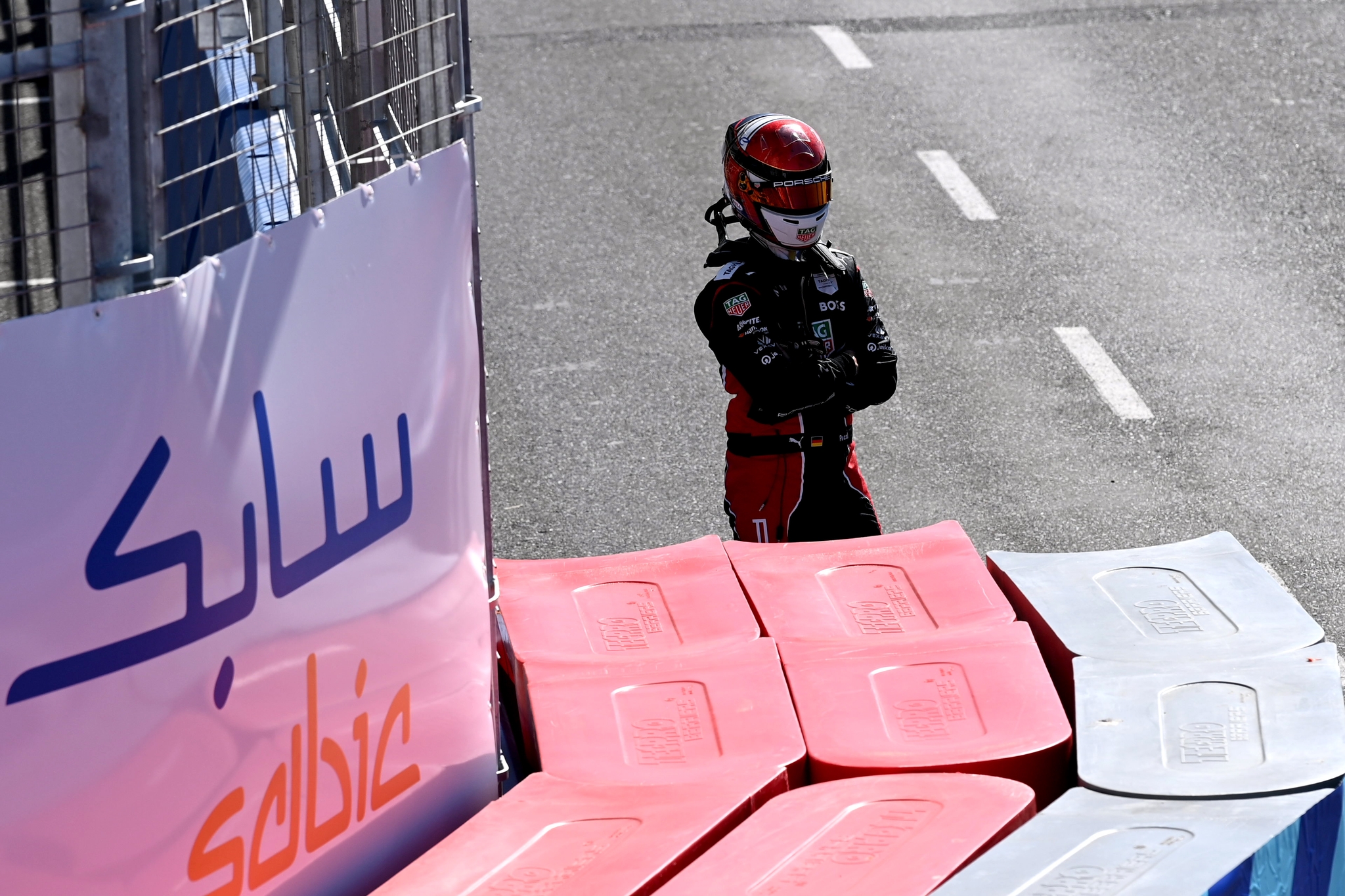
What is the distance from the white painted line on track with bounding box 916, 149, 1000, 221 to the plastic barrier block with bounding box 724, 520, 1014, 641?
5199 millimetres

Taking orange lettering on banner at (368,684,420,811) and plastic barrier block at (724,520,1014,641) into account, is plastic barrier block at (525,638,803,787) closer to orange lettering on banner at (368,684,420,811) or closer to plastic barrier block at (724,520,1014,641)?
plastic barrier block at (724,520,1014,641)

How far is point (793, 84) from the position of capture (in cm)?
1143

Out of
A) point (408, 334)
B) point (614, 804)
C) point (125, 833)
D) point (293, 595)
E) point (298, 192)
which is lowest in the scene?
point (614, 804)

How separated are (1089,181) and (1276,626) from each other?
6.20 m

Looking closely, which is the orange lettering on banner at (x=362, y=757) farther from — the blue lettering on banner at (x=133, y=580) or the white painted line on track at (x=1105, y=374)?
the white painted line on track at (x=1105, y=374)

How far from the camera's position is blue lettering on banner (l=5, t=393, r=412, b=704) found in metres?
2.70

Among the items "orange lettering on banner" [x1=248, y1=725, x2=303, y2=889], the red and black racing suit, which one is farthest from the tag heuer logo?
"orange lettering on banner" [x1=248, y1=725, x2=303, y2=889]

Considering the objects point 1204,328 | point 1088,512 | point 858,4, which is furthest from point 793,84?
point 1088,512

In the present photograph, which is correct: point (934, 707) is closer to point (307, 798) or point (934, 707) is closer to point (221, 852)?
point (307, 798)

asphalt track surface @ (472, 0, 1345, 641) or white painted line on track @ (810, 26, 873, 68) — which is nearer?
asphalt track surface @ (472, 0, 1345, 641)

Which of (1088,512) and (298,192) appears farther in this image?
(1088,512)

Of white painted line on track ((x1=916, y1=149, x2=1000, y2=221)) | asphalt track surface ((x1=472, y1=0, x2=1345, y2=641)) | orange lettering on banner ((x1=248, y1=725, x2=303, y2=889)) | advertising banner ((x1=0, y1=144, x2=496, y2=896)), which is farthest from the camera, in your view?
white painted line on track ((x1=916, y1=149, x2=1000, y2=221))

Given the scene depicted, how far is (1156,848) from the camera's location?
3.27 metres

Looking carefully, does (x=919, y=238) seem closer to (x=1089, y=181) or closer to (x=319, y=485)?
(x=1089, y=181)
